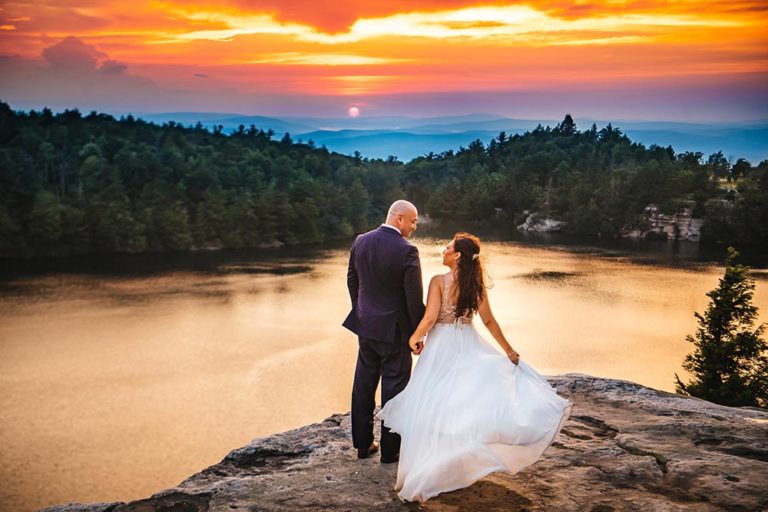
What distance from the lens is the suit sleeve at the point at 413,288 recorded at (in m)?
4.49

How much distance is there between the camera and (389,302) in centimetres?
463

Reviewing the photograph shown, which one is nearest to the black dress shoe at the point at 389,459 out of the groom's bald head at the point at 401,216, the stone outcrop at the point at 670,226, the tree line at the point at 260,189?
the groom's bald head at the point at 401,216

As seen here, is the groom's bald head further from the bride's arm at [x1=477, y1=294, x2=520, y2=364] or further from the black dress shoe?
the black dress shoe

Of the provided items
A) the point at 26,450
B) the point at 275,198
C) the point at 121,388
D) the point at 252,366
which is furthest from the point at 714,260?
the point at 26,450

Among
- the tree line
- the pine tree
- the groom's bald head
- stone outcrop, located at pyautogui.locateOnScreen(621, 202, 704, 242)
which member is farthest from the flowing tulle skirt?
stone outcrop, located at pyautogui.locateOnScreen(621, 202, 704, 242)

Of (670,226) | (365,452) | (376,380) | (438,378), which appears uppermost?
(438,378)

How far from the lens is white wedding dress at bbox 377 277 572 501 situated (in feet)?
13.5

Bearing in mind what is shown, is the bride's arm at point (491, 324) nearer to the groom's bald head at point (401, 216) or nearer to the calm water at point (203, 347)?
the groom's bald head at point (401, 216)

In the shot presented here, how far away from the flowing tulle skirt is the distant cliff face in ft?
0.62

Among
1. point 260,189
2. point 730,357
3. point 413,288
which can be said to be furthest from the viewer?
point 260,189

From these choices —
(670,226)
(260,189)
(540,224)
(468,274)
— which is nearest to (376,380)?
(468,274)

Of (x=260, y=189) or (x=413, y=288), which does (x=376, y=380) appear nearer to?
(x=413, y=288)

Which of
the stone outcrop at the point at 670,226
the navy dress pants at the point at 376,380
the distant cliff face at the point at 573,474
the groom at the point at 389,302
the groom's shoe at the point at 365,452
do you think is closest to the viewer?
the distant cliff face at the point at 573,474

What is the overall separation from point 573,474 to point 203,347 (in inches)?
1039
